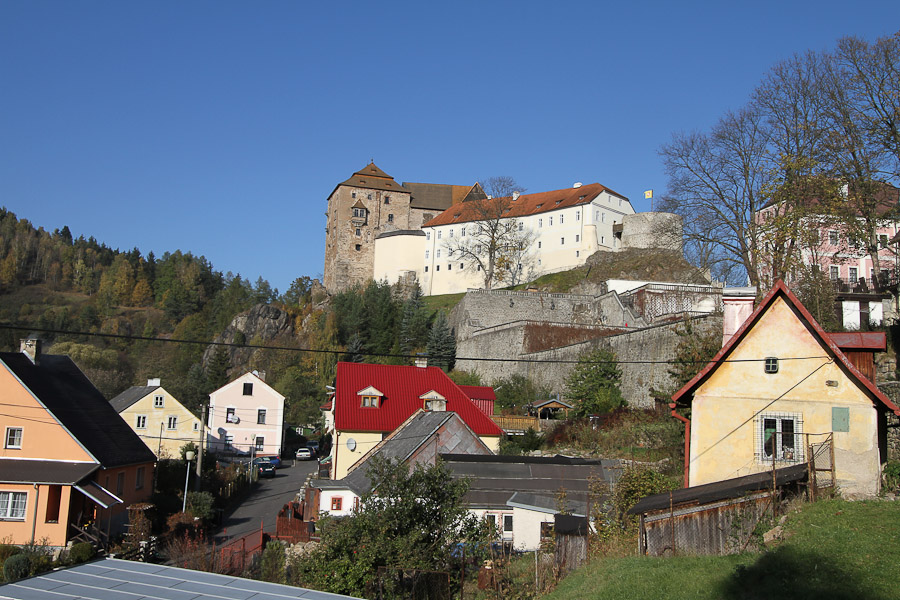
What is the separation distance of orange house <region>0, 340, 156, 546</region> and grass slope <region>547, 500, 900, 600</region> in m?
16.3

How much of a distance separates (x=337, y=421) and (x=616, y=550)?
58.7 ft

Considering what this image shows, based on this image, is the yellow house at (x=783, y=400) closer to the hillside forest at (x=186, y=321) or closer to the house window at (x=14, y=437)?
the hillside forest at (x=186, y=321)

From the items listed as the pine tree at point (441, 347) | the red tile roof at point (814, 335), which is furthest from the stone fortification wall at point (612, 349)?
the red tile roof at point (814, 335)

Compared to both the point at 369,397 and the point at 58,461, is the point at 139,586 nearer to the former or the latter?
the point at 58,461

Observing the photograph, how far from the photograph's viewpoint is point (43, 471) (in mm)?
23781

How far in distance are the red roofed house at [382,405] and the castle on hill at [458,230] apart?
4027 cm

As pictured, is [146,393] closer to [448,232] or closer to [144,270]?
[448,232]

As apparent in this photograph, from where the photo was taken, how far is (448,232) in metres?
84.8

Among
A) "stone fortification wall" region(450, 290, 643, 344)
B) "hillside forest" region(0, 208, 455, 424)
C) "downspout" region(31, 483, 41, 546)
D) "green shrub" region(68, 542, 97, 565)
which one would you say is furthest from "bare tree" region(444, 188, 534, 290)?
"green shrub" region(68, 542, 97, 565)

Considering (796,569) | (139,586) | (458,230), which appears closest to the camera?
(796,569)

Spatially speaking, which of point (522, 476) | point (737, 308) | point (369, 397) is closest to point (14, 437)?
point (369, 397)

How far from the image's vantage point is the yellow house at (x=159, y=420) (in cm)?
4372

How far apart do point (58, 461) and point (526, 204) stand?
63.3m

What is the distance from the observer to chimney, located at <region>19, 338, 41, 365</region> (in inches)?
1079
